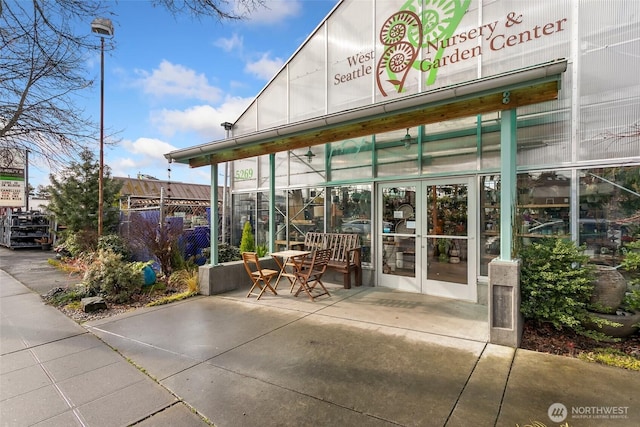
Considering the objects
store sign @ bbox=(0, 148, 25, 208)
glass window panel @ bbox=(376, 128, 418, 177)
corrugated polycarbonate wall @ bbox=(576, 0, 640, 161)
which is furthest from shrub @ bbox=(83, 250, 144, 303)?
store sign @ bbox=(0, 148, 25, 208)

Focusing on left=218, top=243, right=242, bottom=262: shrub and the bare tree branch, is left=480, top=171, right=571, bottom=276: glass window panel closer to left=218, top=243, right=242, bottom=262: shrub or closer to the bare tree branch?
the bare tree branch

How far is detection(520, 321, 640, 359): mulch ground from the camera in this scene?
3.59 metres

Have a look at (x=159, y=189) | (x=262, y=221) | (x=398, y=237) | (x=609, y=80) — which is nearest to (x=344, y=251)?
(x=398, y=237)

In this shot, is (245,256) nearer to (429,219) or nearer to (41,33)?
(429,219)

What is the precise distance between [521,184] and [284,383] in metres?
4.70

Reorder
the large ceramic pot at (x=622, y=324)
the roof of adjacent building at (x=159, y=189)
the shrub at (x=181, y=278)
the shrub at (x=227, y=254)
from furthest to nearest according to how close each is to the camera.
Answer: the roof of adjacent building at (x=159, y=189) → the shrub at (x=227, y=254) → the shrub at (x=181, y=278) → the large ceramic pot at (x=622, y=324)

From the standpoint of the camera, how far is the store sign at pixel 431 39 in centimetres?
530

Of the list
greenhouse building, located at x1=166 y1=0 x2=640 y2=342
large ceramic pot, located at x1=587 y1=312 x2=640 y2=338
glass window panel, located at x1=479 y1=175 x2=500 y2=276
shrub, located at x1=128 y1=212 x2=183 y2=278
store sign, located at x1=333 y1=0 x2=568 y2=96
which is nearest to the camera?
large ceramic pot, located at x1=587 y1=312 x2=640 y2=338

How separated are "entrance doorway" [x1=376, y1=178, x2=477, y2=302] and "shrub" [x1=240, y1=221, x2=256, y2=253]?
366 centimetres

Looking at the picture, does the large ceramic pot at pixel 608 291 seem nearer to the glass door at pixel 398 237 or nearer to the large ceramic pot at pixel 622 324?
the large ceramic pot at pixel 622 324

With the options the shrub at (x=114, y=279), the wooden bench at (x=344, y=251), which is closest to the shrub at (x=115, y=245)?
the shrub at (x=114, y=279)

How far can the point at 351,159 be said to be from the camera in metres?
7.37

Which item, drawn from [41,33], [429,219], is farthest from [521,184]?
[41,33]

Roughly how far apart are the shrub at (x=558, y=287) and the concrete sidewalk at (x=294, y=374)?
0.61 metres
